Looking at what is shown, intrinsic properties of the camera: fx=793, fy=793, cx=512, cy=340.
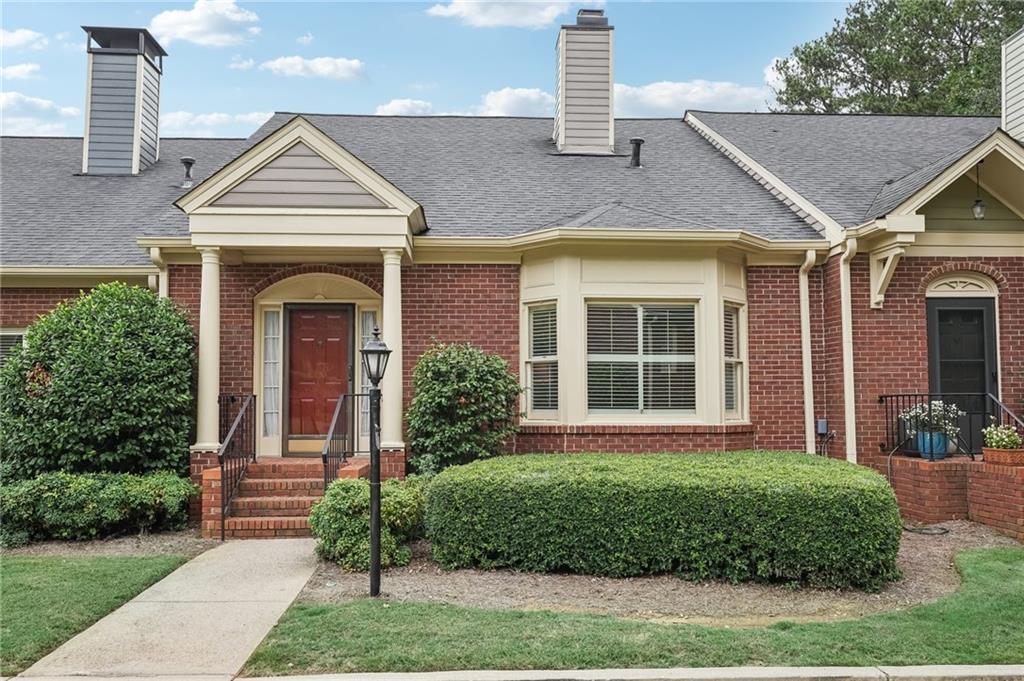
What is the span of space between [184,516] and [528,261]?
522cm

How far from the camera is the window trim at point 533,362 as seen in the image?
10.1 metres

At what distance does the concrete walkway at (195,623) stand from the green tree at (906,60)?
25325 millimetres

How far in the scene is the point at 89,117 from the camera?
1477 cm

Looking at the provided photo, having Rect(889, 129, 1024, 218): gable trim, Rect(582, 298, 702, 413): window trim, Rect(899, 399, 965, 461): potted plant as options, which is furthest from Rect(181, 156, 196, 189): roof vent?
Rect(899, 399, 965, 461): potted plant

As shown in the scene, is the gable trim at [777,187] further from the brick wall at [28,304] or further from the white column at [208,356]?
the brick wall at [28,304]

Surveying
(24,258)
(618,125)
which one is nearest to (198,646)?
(24,258)

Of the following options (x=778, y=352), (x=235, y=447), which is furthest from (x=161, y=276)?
(x=778, y=352)

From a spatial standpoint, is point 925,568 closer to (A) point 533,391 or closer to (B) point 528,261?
(A) point 533,391

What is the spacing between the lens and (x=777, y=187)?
11.7 meters

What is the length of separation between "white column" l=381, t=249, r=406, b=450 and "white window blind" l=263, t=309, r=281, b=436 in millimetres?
1917

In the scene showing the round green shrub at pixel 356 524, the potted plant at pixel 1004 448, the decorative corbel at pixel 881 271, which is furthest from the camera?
the decorative corbel at pixel 881 271

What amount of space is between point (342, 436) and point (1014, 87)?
40.3ft

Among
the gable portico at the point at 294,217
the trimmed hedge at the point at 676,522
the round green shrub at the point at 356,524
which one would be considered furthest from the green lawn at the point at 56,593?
the trimmed hedge at the point at 676,522

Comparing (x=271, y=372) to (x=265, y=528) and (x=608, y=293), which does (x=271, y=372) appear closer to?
(x=265, y=528)
